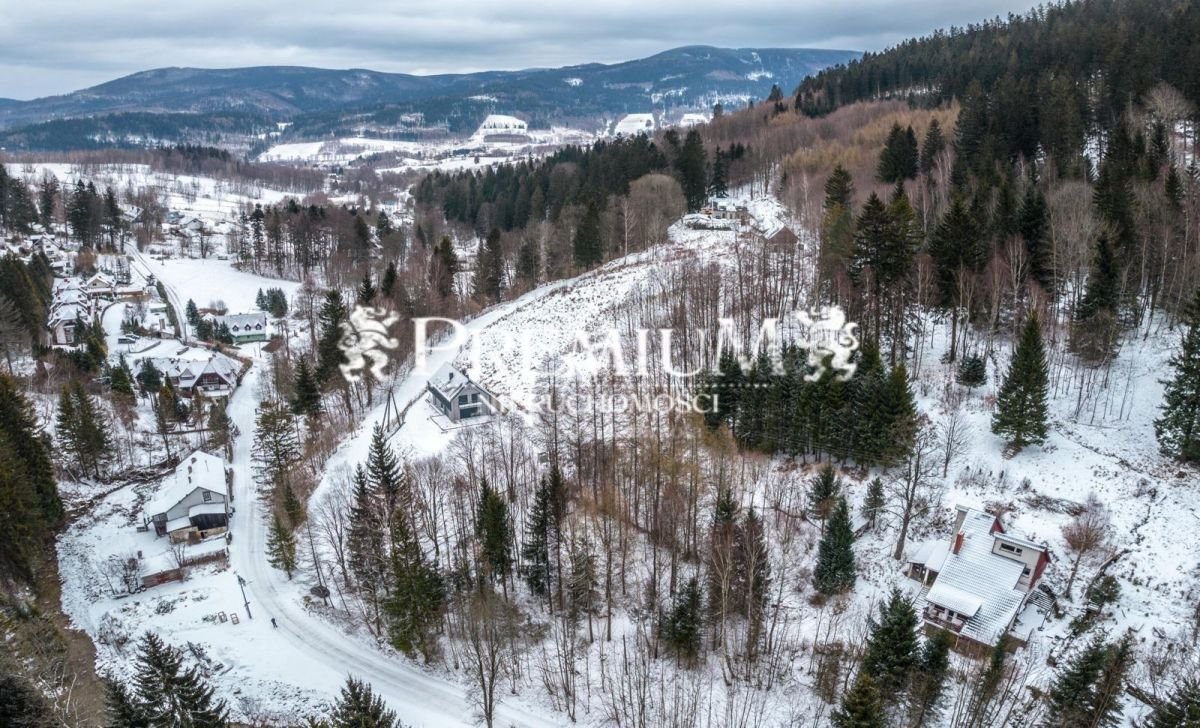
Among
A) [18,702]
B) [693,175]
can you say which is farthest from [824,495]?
[693,175]

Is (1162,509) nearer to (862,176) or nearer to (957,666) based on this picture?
(957,666)

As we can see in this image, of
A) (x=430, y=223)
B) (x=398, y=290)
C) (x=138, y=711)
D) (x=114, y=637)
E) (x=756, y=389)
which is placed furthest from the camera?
(x=430, y=223)

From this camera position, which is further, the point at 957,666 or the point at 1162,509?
the point at 1162,509

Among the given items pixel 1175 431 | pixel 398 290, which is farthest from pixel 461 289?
pixel 1175 431

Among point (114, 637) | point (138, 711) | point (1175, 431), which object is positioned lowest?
point (114, 637)

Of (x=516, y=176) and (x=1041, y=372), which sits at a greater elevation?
(x=516, y=176)

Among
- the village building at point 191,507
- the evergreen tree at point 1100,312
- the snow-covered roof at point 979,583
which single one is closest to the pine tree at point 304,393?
the village building at point 191,507

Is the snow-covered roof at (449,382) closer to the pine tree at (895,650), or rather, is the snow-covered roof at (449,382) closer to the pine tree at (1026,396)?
the pine tree at (895,650)

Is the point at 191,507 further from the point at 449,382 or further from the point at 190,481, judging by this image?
the point at 449,382
